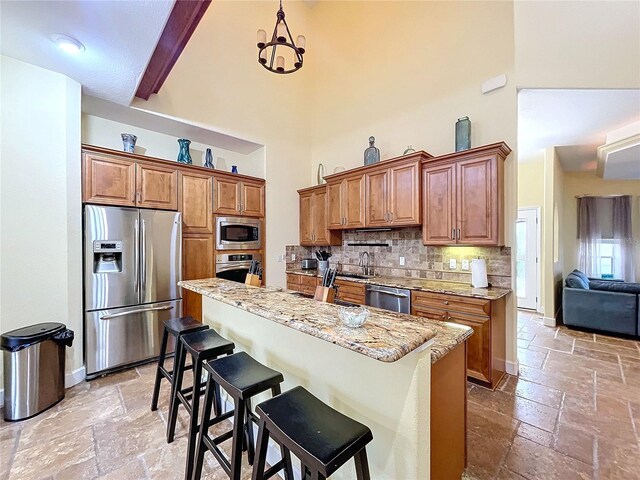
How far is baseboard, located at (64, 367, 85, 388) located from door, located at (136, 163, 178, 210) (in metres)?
1.80

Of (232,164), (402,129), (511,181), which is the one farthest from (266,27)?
(511,181)

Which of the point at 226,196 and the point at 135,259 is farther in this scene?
the point at 226,196

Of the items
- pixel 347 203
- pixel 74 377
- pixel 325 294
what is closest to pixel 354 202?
pixel 347 203

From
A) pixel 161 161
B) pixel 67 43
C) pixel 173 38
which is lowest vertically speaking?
pixel 161 161

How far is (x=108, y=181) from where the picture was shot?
2.94 meters

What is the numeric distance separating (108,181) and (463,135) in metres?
3.95

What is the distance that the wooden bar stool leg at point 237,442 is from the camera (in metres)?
1.20

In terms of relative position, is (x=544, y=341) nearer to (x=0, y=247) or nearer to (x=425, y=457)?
(x=425, y=457)

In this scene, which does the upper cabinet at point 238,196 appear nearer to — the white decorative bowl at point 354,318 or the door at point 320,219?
the door at point 320,219

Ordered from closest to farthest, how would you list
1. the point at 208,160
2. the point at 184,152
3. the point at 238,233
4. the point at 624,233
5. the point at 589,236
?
the point at 184,152
the point at 208,160
the point at 238,233
the point at 624,233
the point at 589,236

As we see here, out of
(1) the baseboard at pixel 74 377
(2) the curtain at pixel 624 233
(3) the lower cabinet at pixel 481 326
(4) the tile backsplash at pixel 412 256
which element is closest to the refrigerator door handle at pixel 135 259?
(1) the baseboard at pixel 74 377

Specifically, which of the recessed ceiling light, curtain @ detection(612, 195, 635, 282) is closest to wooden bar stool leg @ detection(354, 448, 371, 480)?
the recessed ceiling light

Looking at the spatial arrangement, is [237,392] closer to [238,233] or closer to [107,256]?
[107,256]

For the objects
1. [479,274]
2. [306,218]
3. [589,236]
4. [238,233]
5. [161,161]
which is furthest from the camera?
[589,236]
